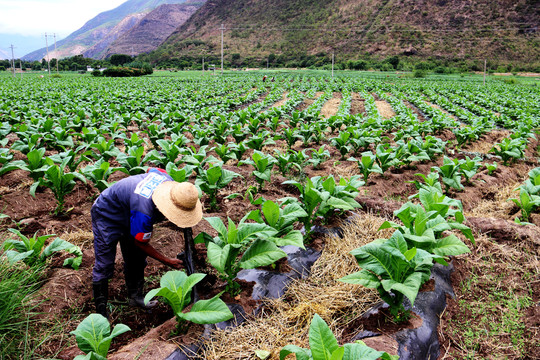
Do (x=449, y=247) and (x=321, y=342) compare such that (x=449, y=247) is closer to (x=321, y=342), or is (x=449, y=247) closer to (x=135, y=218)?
(x=321, y=342)

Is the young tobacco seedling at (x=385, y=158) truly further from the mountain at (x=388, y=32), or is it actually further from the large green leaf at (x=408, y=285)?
the mountain at (x=388, y=32)

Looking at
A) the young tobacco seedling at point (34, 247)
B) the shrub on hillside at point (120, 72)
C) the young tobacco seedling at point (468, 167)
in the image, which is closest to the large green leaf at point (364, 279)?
the young tobacco seedling at point (34, 247)

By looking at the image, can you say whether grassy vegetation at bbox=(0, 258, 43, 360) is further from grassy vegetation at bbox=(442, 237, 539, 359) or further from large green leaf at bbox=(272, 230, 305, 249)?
grassy vegetation at bbox=(442, 237, 539, 359)

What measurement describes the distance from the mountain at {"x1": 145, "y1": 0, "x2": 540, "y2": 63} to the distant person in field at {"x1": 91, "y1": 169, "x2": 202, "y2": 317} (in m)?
77.5

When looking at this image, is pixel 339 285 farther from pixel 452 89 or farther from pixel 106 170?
pixel 452 89

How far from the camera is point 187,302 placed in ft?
8.83

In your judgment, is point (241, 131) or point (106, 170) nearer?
point (106, 170)

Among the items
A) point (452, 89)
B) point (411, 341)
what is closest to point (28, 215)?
point (411, 341)

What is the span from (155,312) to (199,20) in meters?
145

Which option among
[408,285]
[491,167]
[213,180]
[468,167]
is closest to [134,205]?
[213,180]

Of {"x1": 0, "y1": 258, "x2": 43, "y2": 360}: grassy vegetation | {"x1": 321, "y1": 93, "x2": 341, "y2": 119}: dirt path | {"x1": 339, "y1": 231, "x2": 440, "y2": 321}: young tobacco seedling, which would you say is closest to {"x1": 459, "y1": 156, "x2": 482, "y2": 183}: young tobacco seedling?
{"x1": 339, "y1": 231, "x2": 440, "y2": 321}: young tobacco seedling

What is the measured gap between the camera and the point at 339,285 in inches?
132

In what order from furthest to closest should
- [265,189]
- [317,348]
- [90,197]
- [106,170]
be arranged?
[265,189]
[90,197]
[106,170]
[317,348]

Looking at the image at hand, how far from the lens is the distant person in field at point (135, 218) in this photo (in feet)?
8.61
